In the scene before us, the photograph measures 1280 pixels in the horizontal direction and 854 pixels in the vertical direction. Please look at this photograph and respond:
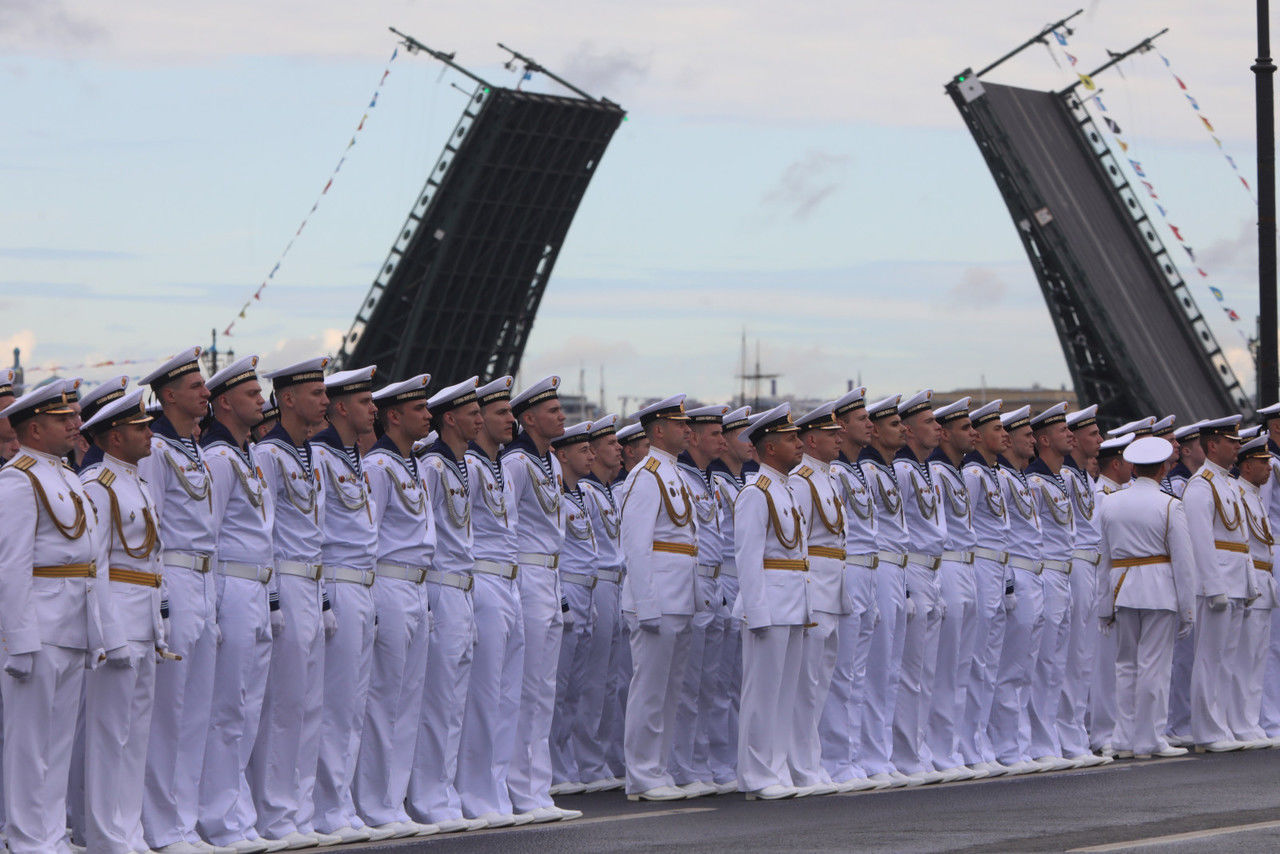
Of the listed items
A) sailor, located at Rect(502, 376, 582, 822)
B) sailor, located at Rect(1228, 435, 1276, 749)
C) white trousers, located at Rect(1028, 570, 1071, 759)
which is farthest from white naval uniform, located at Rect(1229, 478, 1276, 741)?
sailor, located at Rect(502, 376, 582, 822)

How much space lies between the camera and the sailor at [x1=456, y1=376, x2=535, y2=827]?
9.04 m

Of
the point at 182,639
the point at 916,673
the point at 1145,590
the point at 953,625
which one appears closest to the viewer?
the point at 182,639

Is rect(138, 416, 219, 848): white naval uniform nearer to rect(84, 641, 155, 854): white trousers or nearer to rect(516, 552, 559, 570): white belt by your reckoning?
rect(84, 641, 155, 854): white trousers

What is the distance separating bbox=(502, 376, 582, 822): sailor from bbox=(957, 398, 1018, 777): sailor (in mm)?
2613

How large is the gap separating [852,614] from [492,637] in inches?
81.4

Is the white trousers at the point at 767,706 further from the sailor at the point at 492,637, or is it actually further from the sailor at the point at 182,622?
the sailor at the point at 182,622

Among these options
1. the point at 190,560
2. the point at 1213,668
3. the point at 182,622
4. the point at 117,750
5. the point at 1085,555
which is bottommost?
the point at 1213,668

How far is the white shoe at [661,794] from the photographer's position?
9.86 m

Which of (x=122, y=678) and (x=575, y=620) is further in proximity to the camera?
(x=575, y=620)

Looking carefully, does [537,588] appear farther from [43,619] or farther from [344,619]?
[43,619]

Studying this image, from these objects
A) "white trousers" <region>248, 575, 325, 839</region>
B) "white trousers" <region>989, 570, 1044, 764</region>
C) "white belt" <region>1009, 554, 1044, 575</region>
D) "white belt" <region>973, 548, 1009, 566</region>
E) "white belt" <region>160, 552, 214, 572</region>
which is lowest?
"white trousers" <region>989, 570, 1044, 764</region>

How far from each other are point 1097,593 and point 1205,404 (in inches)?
885

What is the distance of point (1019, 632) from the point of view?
1138 centimetres

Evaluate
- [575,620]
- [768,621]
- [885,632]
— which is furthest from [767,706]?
[575,620]
